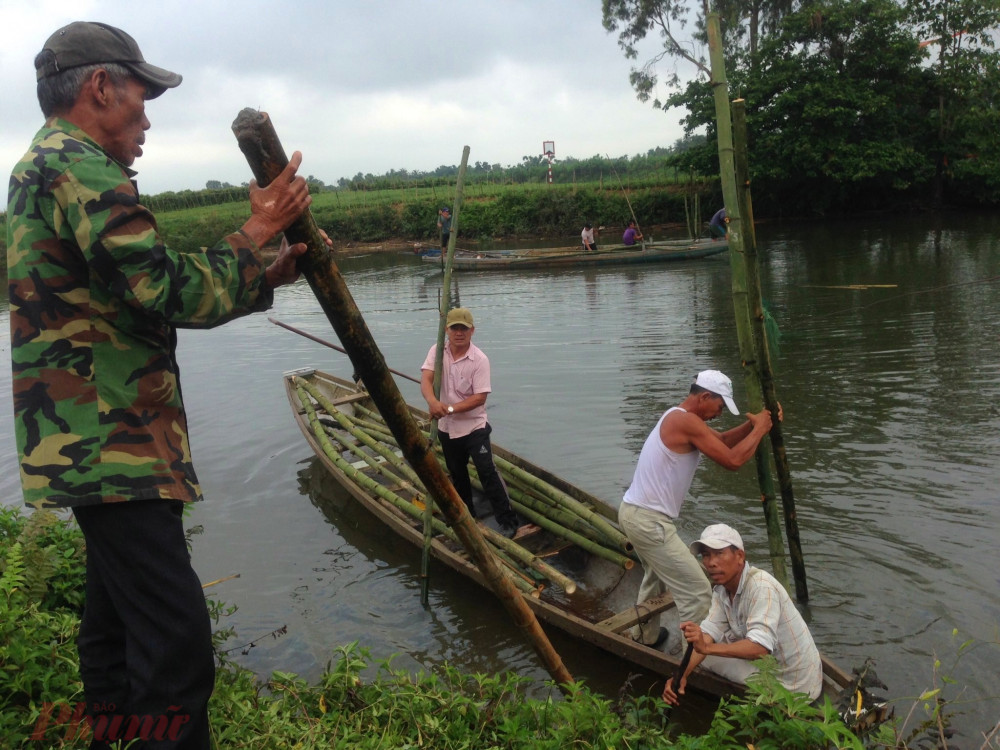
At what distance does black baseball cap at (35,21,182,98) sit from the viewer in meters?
1.99

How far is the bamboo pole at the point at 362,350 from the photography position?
207 cm

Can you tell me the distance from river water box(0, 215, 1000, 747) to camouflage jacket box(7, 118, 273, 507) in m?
1.87

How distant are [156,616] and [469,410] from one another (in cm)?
418

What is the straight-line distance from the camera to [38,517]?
4.41m

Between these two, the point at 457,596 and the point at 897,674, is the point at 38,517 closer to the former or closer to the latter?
the point at 457,596

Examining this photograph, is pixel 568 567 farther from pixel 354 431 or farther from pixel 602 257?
pixel 602 257

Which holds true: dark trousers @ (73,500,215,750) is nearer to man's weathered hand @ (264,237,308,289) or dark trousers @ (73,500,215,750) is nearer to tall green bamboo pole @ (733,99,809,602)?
man's weathered hand @ (264,237,308,289)

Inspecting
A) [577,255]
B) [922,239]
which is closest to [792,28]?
[922,239]

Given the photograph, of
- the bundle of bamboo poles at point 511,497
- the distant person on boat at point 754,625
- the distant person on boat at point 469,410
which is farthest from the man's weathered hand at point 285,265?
the distant person on boat at point 469,410

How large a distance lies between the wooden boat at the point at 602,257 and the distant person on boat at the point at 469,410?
1948 cm

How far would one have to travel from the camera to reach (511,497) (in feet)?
21.8

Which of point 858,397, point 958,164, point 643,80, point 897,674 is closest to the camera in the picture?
point 897,674

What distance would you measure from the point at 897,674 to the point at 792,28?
3151cm

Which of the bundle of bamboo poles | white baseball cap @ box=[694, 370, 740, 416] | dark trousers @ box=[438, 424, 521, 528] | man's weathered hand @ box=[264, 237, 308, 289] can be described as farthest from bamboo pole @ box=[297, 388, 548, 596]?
man's weathered hand @ box=[264, 237, 308, 289]
